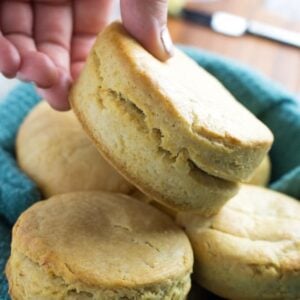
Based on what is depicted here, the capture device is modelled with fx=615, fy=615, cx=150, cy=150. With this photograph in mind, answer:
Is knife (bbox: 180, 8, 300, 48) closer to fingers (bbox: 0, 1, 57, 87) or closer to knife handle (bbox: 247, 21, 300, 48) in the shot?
knife handle (bbox: 247, 21, 300, 48)

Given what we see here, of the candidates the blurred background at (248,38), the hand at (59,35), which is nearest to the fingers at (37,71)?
the hand at (59,35)

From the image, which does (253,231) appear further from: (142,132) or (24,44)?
(24,44)

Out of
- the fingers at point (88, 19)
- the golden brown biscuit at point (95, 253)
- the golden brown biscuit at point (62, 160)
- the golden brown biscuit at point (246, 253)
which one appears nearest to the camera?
the golden brown biscuit at point (95, 253)

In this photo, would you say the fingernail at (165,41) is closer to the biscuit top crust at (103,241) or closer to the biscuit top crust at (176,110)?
the biscuit top crust at (176,110)

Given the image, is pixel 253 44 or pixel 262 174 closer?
pixel 262 174

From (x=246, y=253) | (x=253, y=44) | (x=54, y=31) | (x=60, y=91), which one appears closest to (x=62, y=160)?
(x=60, y=91)

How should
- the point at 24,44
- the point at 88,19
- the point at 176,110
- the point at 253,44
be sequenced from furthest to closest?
the point at 253,44 → the point at 88,19 → the point at 24,44 → the point at 176,110
